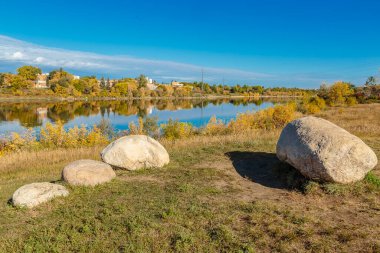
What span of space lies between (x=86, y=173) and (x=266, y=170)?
619 cm

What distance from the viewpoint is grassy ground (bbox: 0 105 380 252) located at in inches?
236

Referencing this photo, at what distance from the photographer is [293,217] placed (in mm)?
6992

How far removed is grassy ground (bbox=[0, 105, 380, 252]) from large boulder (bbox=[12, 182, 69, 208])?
0.75 feet

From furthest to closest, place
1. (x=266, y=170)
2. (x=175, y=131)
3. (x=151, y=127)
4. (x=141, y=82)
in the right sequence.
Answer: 1. (x=141, y=82)
2. (x=151, y=127)
3. (x=175, y=131)
4. (x=266, y=170)

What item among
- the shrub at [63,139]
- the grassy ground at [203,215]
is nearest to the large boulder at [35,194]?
the grassy ground at [203,215]

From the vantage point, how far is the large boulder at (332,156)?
8719mm

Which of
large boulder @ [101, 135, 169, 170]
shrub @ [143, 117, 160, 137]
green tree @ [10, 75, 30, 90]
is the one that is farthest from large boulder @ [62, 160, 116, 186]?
green tree @ [10, 75, 30, 90]

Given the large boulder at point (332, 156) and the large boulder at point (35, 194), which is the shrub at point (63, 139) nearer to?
the large boulder at point (35, 194)

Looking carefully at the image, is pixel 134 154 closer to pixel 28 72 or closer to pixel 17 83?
pixel 17 83

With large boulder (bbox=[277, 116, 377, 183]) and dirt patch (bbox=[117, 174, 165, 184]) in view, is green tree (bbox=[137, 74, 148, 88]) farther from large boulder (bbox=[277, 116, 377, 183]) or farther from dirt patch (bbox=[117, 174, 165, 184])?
large boulder (bbox=[277, 116, 377, 183])

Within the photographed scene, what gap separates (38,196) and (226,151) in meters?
8.36

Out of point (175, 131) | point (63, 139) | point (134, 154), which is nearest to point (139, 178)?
point (134, 154)

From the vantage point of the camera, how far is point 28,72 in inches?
4429

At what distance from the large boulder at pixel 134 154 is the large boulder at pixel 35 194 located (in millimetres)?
2827
